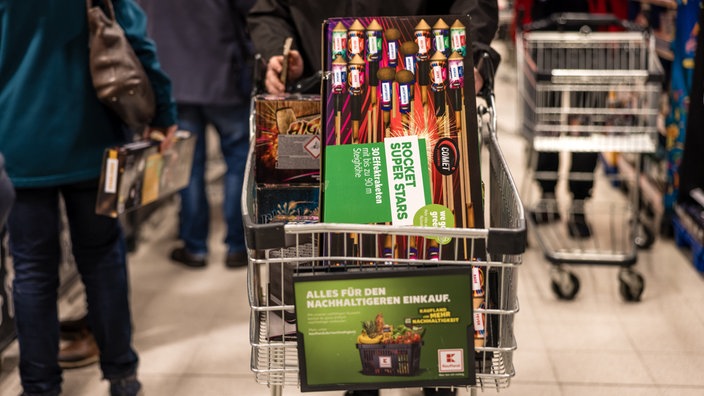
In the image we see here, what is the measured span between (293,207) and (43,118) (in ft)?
3.02

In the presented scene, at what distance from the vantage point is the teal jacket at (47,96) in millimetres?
2361

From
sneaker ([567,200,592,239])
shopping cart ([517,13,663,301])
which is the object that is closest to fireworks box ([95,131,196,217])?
shopping cart ([517,13,663,301])

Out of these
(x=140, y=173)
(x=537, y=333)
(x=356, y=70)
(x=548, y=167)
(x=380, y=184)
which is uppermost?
(x=356, y=70)

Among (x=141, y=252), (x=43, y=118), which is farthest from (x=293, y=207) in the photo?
(x=141, y=252)

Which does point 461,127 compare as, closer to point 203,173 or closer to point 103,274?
point 103,274

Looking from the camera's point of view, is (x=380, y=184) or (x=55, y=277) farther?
(x=55, y=277)

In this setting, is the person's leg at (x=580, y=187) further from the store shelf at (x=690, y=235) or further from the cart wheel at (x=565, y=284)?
the cart wheel at (x=565, y=284)

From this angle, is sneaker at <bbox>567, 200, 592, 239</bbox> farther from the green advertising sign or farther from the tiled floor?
the green advertising sign

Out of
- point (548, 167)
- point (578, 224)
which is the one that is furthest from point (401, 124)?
point (578, 224)

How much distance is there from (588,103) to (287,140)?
227 centimetres

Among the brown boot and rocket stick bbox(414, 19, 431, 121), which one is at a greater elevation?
rocket stick bbox(414, 19, 431, 121)

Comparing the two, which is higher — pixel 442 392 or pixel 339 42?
pixel 339 42

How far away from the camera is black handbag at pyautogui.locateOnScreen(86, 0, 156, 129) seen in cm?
242

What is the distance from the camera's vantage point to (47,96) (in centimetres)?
242
